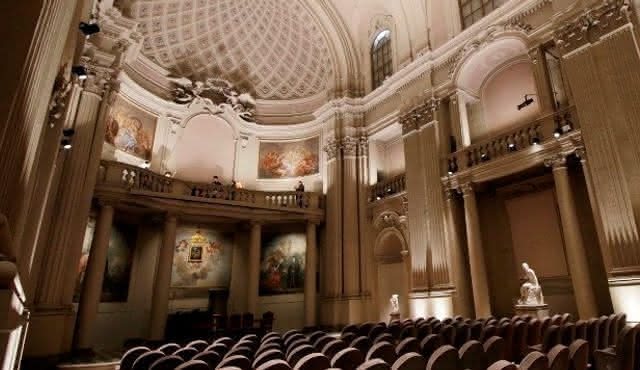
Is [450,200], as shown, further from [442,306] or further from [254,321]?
[254,321]

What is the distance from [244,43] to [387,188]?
9.66 m

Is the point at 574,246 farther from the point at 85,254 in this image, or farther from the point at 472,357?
the point at 85,254

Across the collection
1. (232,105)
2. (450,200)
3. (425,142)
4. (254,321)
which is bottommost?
(254,321)

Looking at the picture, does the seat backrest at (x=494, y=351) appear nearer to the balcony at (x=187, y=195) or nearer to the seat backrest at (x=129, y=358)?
the seat backrest at (x=129, y=358)

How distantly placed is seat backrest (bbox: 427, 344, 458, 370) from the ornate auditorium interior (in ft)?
0.06

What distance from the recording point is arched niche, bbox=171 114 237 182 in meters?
15.9

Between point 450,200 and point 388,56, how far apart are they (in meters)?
7.63

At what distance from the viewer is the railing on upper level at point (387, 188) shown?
1395cm

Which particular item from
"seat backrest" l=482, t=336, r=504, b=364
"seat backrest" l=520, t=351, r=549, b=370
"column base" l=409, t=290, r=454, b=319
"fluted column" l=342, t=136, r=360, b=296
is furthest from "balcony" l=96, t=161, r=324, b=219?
"seat backrest" l=520, t=351, r=549, b=370

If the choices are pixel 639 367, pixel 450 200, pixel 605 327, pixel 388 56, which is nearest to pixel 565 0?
pixel 450 200

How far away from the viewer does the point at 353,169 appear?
51.7 feet

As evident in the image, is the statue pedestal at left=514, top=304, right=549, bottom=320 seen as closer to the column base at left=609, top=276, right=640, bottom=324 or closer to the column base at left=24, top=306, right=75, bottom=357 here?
the column base at left=609, top=276, right=640, bottom=324

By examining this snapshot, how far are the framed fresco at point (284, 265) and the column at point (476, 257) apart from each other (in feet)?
23.5

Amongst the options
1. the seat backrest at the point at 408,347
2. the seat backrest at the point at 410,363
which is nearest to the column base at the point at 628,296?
the seat backrest at the point at 408,347
